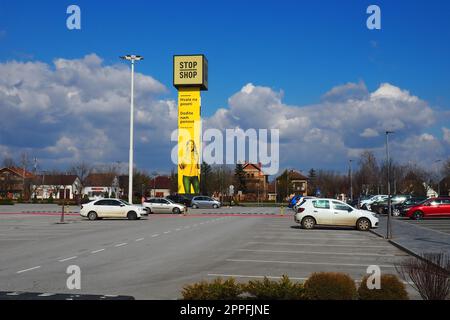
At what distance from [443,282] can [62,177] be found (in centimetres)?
13053

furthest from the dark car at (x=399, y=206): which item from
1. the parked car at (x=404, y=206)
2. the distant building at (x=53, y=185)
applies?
the distant building at (x=53, y=185)

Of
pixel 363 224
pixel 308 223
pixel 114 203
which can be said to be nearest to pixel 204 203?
pixel 114 203

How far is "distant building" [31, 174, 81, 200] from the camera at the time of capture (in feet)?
379

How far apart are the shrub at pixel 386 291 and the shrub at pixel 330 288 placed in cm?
15

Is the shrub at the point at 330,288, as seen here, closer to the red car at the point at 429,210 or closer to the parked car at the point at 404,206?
the red car at the point at 429,210

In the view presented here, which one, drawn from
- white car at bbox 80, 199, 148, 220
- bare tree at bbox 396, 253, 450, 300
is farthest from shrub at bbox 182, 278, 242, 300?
white car at bbox 80, 199, 148, 220

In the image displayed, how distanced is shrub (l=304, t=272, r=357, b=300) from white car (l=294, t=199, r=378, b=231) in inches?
816

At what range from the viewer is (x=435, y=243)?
20.3 metres

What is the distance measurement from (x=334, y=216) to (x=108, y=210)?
16.2m

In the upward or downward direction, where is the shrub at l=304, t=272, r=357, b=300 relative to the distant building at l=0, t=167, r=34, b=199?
downward

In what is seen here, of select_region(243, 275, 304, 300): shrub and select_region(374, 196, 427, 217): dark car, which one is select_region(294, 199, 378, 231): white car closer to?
select_region(374, 196, 427, 217): dark car

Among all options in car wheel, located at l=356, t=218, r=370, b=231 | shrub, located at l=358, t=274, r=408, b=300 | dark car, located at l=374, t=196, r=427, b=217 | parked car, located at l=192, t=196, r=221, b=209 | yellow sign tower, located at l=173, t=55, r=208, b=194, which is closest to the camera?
shrub, located at l=358, t=274, r=408, b=300

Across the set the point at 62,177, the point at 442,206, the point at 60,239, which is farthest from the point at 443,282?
the point at 62,177
